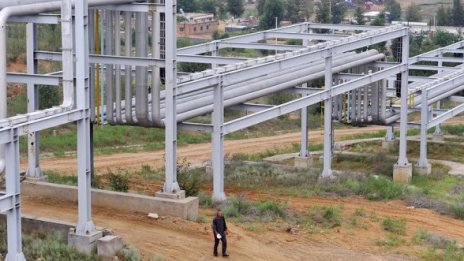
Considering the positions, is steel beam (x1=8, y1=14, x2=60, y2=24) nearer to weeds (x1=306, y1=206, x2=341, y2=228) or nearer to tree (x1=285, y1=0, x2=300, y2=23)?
weeds (x1=306, y1=206, x2=341, y2=228)

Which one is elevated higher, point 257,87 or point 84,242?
point 257,87

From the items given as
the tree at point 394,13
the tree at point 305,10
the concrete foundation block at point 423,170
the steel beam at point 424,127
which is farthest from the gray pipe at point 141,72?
the tree at point 394,13

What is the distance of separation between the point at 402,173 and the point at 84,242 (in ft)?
57.2

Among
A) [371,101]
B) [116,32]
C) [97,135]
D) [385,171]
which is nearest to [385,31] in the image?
[371,101]

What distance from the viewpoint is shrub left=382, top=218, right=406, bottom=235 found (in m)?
24.3

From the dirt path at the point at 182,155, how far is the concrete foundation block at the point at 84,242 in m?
14.6

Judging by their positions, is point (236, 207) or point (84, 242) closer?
point (84, 242)

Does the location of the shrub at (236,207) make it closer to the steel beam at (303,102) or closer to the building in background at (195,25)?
the steel beam at (303,102)

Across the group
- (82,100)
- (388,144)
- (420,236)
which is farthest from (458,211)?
(388,144)

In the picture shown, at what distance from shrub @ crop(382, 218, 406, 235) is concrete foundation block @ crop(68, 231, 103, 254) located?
856cm

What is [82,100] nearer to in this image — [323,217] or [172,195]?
[172,195]

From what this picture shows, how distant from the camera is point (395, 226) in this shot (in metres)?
24.6

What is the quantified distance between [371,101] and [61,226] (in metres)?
17.0

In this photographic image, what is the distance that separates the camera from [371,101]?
34.5 metres
